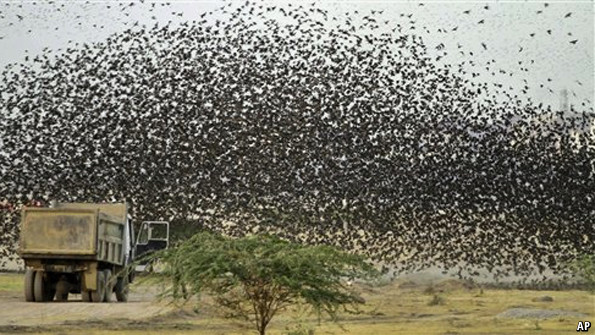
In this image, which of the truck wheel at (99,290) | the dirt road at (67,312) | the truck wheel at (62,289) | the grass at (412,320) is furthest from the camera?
the truck wheel at (62,289)

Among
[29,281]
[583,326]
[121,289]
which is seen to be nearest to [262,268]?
[583,326]

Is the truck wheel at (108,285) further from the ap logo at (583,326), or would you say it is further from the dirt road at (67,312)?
the ap logo at (583,326)

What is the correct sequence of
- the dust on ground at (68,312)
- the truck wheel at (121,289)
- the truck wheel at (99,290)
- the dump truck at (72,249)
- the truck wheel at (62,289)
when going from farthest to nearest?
the truck wheel at (121,289) → the truck wheel at (62,289) → the truck wheel at (99,290) → the dump truck at (72,249) → the dust on ground at (68,312)

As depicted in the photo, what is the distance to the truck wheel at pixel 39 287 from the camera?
1161 inches

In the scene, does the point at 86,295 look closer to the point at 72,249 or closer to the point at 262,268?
the point at 72,249

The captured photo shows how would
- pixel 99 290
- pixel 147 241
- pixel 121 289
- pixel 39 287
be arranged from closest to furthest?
pixel 99 290, pixel 39 287, pixel 147 241, pixel 121 289

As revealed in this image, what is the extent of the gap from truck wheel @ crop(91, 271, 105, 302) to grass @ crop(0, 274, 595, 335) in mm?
1846

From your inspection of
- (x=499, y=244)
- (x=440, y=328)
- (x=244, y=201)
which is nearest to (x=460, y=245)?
(x=499, y=244)

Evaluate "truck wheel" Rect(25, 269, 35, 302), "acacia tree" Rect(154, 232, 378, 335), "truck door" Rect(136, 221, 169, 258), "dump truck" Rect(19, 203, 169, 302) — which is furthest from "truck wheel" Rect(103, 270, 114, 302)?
"acacia tree" Rect(154, 232, 378, 335)

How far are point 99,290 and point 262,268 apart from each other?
42.2ft

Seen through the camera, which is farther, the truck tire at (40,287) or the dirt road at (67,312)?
the truck tire at (40,287)

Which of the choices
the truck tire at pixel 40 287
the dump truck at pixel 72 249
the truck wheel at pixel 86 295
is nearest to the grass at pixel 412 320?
the dump truck at pixel 72 249

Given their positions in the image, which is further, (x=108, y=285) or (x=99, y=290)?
(x=108, y=285)

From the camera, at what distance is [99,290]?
1142 inches
